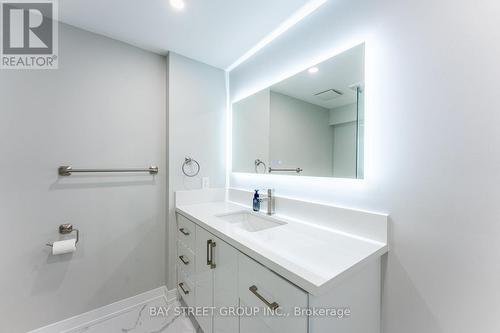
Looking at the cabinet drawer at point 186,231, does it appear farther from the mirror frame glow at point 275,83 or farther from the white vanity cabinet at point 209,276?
the mirror frame glow at point 275,83

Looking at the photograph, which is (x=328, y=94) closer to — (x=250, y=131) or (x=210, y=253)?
(x=250, y=131)

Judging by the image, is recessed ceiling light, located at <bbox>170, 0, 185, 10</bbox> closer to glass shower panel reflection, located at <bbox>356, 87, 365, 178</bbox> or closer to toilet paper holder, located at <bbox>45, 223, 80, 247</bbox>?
glass shower panel reflection, located at <bbox>356, 87, 365, 178</bbox>

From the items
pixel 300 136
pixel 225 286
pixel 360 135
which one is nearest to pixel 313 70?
pixel 300 136

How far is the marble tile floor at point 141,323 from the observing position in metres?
1.51

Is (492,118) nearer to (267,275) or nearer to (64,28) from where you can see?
(267,275)

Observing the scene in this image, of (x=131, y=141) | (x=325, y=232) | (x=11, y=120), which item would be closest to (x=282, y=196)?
(x=325, y=232)

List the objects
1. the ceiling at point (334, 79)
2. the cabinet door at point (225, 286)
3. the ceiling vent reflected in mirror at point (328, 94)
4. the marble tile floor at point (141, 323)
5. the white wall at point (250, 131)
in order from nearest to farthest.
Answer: the cabinet door at point (225, 286) → the ceiling at point (334, 79) → the ceiling vent reflected in mirror at point (328, 94) → the marble tile floor at point (141, 323) → the white wall at point (250, 131)

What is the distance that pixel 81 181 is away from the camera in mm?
1554

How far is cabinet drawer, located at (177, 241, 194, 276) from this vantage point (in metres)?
1.53

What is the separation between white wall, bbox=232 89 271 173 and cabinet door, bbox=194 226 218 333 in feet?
2.59

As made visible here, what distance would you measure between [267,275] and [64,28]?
7.17 ft

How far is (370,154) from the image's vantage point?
109 centimetres

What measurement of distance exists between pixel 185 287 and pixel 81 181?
1180 millimetres

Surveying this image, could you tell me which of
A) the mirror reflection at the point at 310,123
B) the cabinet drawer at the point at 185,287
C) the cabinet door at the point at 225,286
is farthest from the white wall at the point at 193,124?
the cabinet door at the point at 225,286
